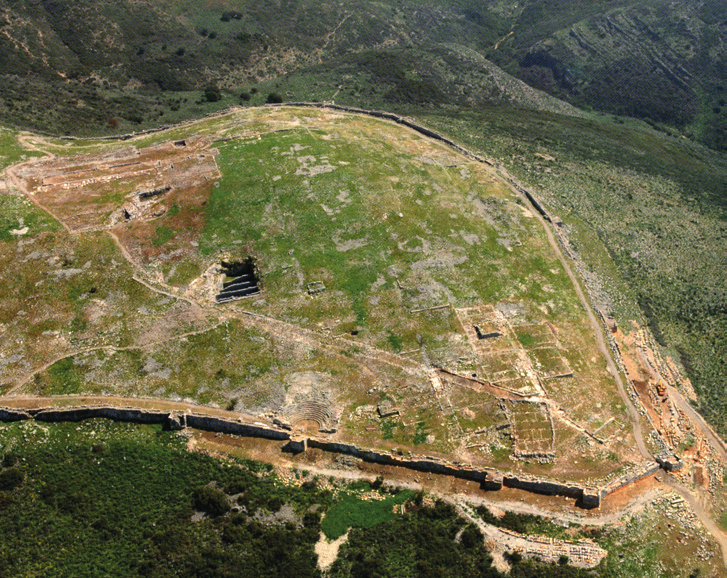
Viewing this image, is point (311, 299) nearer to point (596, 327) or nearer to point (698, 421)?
point (596, 327)

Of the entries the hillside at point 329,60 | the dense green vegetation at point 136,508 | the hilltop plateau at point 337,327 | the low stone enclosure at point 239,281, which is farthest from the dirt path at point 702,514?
the hillside at point 329,60

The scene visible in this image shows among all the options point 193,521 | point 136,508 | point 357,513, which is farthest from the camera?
point 357,513

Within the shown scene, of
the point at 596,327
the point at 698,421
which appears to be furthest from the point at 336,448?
the point at 698,421

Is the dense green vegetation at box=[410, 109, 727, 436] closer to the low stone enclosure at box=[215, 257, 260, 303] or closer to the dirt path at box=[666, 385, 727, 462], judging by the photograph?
the dirt path at box=[666, 385, 727, 462]

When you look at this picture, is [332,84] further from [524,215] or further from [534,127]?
[524,215]

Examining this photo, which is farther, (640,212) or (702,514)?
(640,212)

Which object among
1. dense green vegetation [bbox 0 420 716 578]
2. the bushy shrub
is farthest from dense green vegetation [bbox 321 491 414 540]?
the bushy shrub

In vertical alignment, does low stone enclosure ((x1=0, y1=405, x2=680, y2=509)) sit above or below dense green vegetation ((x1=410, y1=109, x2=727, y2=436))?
below

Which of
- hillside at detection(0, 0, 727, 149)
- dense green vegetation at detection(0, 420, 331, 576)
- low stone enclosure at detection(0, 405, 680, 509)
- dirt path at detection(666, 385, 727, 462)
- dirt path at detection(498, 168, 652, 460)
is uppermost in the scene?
hillside at detection(0, 0, 727, 149)
